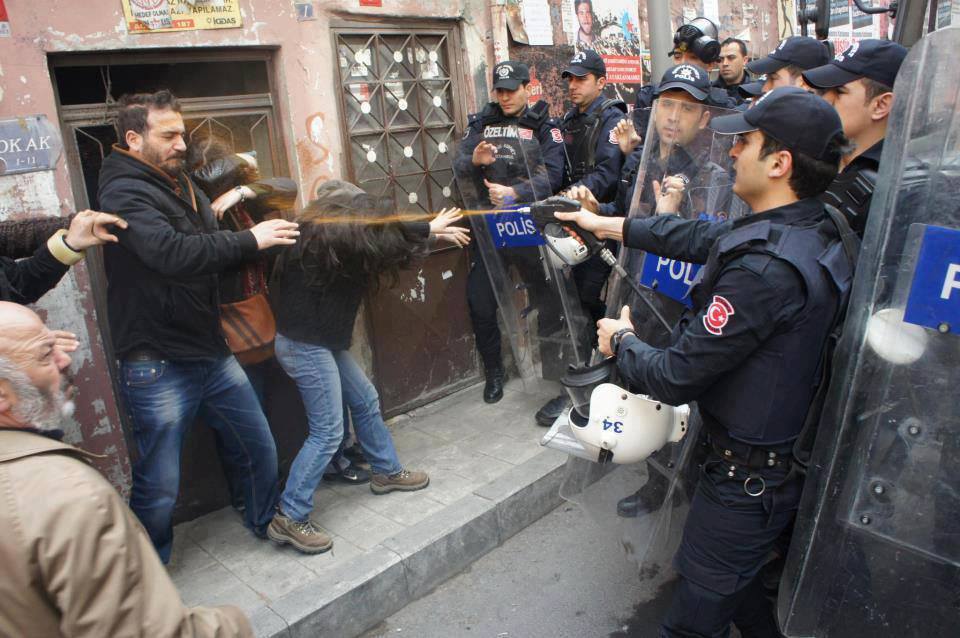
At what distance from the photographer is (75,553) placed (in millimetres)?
1325

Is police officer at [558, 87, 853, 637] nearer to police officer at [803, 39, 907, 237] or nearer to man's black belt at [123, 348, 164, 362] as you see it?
police officer at [803, 39, 907, 237]

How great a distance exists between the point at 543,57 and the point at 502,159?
1.64 metres

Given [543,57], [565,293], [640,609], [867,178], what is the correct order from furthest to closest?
[543,57] → [565,293] → [640,609] → [867,178]

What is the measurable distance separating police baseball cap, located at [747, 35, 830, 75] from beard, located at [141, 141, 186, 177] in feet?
10.0

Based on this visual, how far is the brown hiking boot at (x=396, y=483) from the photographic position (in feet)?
13.2

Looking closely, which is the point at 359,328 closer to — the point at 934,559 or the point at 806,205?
the point at 806,205

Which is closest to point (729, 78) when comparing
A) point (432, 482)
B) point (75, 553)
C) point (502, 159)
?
point (502, 159)

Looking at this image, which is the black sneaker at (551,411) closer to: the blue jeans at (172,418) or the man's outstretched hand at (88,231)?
the blue jeans at (172,418)

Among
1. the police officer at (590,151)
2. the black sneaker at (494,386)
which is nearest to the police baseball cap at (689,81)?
the police officer at (590,151)

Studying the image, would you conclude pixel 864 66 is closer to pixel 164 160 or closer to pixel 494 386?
pixel 164 160

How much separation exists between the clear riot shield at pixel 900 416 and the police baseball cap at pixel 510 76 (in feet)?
9.60

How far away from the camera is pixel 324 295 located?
344 cm

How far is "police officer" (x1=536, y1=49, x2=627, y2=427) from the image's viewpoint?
454cm

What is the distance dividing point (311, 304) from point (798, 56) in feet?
9.39
